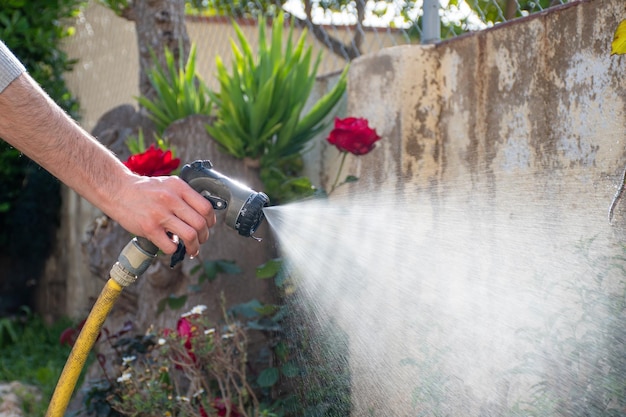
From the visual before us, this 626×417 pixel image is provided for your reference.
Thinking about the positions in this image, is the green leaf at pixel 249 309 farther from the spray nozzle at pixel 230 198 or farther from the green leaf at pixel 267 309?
the spray nozzle at pixel 230 198

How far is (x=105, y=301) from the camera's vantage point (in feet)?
5.93

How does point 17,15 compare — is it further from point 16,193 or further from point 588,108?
point 588,108

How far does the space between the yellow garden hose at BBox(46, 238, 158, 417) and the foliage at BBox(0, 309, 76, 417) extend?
2349 mm

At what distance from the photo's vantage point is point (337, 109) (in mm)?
3691

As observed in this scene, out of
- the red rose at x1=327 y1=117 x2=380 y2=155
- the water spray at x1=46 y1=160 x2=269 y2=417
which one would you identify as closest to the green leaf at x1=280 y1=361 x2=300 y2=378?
the red rose at x1=327 y1=117 x2=380 y2=155

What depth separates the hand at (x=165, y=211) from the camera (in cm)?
163

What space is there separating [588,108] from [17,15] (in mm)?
5514

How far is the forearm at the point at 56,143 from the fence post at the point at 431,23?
1.61 m

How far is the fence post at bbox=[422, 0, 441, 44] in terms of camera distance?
9.79 feet

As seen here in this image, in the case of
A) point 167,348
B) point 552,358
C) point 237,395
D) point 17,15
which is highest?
point 17,15

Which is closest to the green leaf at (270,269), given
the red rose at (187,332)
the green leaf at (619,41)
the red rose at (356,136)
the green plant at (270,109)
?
the red rose at (187,332)

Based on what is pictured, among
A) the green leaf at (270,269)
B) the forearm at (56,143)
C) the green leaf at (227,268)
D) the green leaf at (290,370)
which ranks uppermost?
the forearm at (56,143)

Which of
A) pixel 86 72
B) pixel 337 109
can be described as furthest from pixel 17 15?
pixel 337 109

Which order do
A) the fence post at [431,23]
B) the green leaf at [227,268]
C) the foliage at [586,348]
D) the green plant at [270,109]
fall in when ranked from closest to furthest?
1. the foliage at [586,348]
2. the fence post at [431,23]
3. the green leaf at [227,268]
4. the green plant at [270,109]
